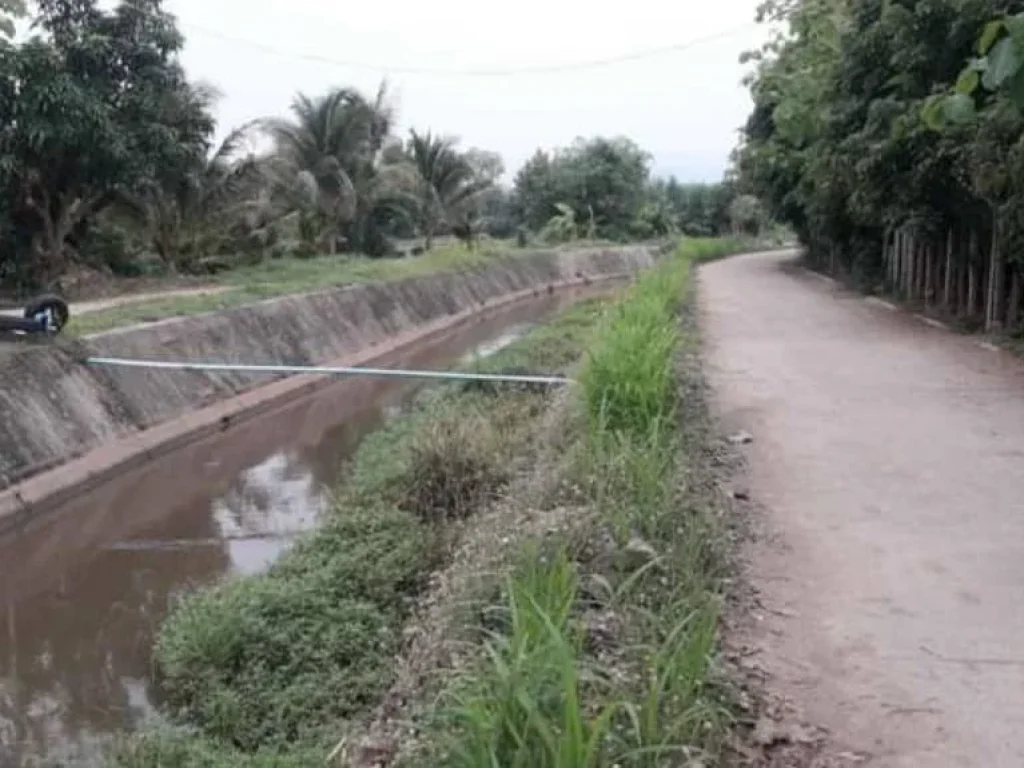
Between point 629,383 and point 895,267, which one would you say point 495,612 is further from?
point 895,267

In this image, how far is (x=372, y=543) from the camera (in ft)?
25.7

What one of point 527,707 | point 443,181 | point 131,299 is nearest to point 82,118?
point 131,299

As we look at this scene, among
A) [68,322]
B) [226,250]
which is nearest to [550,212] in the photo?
[226,250]

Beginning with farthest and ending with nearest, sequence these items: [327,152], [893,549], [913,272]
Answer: [327,152], [913,272], [893,549]

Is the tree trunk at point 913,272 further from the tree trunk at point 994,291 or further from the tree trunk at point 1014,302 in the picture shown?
the tree trunk at point 1014,302

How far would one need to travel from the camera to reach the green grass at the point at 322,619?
223 inches

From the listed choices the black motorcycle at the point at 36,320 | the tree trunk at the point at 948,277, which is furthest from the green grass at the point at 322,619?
the tree trunk at the point at 948,277

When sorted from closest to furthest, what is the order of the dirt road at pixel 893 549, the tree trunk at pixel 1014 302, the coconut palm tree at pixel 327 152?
the dirt road at pixel 893 549 → the tree trunk at pixel 1014 302 → the coconut palm tree at pixel 327 152

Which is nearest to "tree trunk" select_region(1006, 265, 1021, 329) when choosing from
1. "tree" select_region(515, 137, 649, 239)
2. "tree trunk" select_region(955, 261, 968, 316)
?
"tree trunk" select_region(955, 261, 968, 316)

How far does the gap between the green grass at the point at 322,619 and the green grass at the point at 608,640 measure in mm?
1478

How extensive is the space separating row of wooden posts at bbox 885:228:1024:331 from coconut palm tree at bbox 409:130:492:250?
1882 centimetres

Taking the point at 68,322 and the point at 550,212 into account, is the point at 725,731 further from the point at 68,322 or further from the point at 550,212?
the point at 550,212

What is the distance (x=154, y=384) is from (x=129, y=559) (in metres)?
4.99

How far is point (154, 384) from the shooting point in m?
14.5
